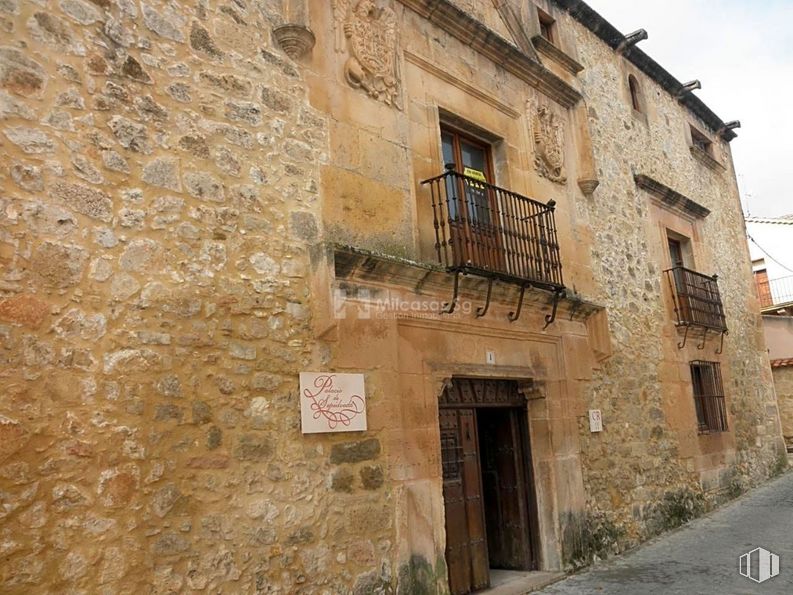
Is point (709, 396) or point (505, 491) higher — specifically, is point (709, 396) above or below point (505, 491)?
above

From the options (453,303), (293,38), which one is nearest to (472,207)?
(453,303)

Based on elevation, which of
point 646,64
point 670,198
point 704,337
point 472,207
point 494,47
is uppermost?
point 646,64

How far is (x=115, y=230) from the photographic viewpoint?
11.3 ft

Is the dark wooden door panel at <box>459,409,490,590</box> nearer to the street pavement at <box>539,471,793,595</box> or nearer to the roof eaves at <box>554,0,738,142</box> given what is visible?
the street pavement at <box>539,471,793,595</box>

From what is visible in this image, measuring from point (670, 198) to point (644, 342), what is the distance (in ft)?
8.34

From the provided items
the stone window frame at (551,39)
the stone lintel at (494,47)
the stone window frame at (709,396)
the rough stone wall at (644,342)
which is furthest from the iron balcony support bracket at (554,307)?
the stone window frame at (709,396)

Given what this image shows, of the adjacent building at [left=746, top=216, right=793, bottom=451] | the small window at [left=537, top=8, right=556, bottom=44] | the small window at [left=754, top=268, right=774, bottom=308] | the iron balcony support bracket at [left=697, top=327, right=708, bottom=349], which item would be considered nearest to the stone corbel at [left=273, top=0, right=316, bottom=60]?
the small window at [left=537, top=8, right=556, bottom=44]

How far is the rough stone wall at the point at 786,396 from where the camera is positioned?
1436 centimetres

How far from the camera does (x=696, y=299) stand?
9.21 metres

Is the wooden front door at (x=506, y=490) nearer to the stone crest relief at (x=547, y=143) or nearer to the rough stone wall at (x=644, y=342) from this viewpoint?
the rough stone wall at (x=644, y=342)

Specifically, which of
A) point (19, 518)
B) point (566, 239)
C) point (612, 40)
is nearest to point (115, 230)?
point (19, 518)

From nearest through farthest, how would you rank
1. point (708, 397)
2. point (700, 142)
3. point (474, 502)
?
point (474, 502)
point (708, 397)
point (700, 142)

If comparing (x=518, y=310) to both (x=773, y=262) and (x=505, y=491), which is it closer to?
(x=505, y=491)

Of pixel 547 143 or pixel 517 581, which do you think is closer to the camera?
pixel 517 581
